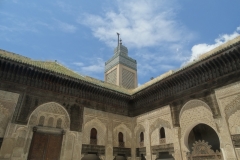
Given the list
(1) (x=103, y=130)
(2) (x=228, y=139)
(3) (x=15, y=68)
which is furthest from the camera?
(1) (x=103, y=130)

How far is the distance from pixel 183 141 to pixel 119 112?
430 cm

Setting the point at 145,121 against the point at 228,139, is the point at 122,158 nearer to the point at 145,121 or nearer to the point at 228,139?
the point at 145,121

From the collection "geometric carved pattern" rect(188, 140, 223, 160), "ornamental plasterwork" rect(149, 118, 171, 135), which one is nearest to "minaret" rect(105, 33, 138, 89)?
"ornamental plasterwork" rect(149, 118, 171, 135)

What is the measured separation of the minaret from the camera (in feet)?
62.2

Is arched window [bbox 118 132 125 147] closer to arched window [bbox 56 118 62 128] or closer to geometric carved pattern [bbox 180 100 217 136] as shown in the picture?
arched window [bbox 56 118 62 128]

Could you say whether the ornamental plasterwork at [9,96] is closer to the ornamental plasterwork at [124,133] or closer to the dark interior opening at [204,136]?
the ornamental plasterwork at [124,133]

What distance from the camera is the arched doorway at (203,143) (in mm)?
7711

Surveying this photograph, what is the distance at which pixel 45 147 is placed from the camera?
827 centimetres

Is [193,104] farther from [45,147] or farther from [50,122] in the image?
[45,147]

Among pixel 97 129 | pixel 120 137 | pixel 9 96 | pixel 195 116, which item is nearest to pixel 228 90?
pixel 195 116

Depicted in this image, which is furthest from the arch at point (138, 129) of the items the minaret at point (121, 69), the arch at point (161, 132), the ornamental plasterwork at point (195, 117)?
the minaret at point (121, 69)

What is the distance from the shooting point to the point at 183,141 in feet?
28.0

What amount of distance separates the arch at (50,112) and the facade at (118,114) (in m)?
0.05

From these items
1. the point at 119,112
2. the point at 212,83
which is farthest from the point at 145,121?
the point at 212,83
